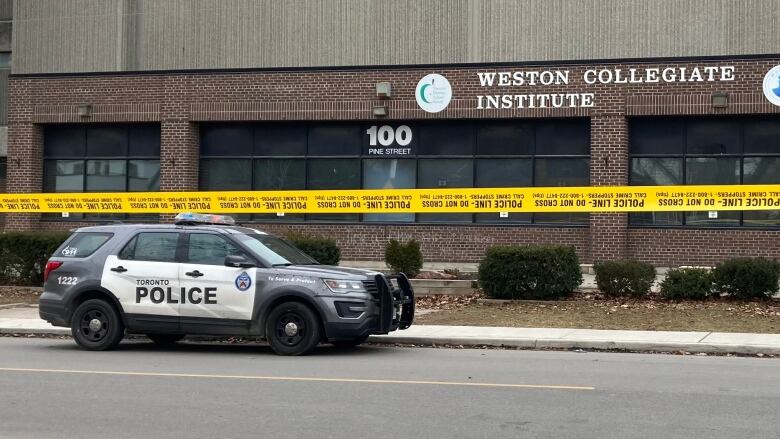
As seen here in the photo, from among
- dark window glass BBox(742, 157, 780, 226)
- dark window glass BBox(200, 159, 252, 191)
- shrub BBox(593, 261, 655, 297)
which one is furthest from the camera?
dark window glass BBox(200, 159, 252, 191)

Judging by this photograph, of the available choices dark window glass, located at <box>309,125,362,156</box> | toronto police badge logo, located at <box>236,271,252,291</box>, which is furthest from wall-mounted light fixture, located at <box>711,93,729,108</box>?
toronto police badge logo, located at <box>236,271,252,291</box>

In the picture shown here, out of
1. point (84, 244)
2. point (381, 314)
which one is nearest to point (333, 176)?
point (84, 244)

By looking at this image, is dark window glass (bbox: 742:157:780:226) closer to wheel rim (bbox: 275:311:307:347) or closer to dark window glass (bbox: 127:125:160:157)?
wheel rim (bbox: 275:311:307:347)

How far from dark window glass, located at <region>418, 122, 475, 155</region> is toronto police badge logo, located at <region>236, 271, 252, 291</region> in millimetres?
13489

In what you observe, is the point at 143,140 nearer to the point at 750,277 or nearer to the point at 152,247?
the point at 152,247

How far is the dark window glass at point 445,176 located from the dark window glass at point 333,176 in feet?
5.65

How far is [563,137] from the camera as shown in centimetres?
2466

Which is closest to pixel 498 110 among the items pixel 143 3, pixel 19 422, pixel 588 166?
pixel 588 166

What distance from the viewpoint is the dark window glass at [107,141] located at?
27.5 m

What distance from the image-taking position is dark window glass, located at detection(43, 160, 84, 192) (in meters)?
27.7

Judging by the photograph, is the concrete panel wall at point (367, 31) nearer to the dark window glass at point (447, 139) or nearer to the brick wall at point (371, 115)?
the brick wall at point (371, 115)

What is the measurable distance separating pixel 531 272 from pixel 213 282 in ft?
22.1

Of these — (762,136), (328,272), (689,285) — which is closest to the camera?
(328,272)

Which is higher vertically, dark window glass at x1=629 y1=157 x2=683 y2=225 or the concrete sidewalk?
dark window glass at x1=629 y1=157 x2=683 y2=225
